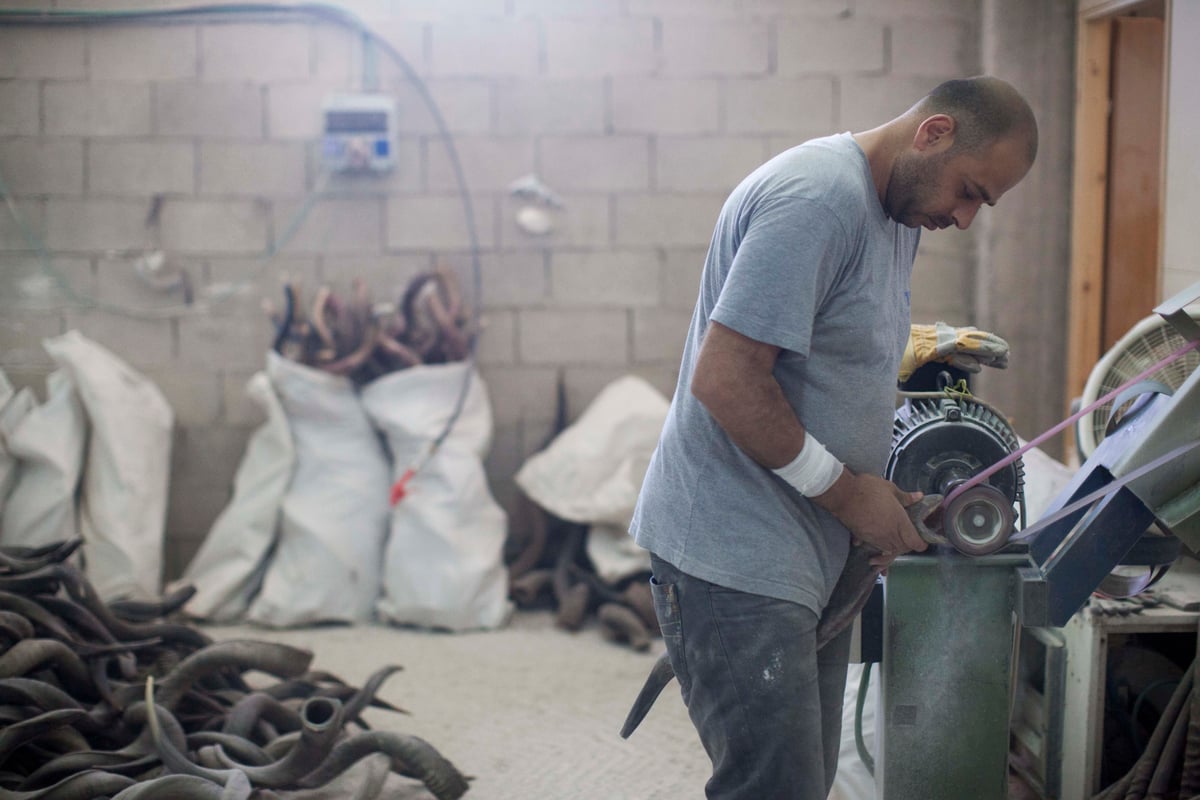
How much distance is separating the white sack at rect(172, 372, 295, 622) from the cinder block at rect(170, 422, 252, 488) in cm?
29

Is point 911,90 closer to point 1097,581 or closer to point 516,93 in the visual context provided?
point 516,93

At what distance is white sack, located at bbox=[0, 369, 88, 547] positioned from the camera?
12.4 feet

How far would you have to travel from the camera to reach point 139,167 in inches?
166

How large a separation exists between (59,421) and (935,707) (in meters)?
3.15

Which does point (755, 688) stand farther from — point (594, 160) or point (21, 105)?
point (21, 105)

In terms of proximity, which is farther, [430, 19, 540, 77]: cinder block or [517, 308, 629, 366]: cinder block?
[517, 308, 629, 366]: cinder block

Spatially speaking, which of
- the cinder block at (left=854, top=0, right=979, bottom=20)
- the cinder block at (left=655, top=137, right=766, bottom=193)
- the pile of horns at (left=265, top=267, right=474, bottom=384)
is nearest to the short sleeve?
the pile of horns at (left=265, top=267, right=474, bottom=384)

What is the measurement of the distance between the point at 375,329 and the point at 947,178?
283cm

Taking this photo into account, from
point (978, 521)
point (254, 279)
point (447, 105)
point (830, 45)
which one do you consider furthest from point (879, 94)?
point (978, 521)

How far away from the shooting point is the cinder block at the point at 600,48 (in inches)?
164

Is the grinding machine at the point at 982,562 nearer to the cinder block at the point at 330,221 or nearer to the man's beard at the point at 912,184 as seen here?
the man's beard at the point at 912,184

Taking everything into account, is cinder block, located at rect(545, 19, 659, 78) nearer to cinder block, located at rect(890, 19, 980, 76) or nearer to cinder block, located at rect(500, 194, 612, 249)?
cinder block, located at rect(500, 194, 612, 249)

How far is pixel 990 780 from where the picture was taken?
1.87 meters

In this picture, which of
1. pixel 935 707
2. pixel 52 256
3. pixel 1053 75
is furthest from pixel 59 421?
pixel 1053 75
